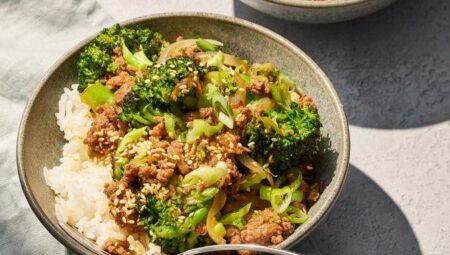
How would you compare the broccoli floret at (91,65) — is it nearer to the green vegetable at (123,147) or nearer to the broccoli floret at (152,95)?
the broccoli floret at (152,95)

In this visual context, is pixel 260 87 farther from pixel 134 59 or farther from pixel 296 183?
pixel 134 59

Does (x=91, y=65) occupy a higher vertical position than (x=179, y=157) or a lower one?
higher

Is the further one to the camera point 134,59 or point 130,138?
point 134,59

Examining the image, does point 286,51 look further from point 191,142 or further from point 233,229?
point 233,229

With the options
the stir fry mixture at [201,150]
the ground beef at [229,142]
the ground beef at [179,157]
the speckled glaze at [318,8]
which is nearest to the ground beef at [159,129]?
the stir fry mixture at [201,150]

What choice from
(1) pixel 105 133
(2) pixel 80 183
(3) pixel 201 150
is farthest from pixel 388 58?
(2) pixel 80 183

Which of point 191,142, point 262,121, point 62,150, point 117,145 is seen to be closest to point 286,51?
point 262,121

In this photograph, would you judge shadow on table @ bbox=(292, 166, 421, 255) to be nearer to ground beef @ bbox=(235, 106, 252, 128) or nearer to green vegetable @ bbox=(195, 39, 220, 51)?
ground beef @ bbox=(235, 106, 252, 128)
